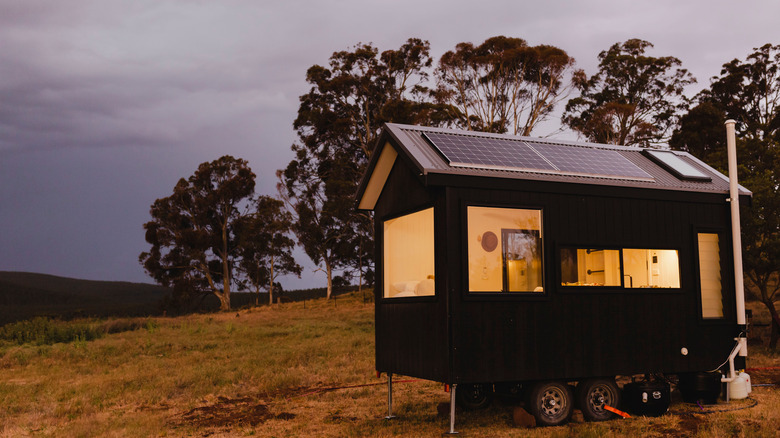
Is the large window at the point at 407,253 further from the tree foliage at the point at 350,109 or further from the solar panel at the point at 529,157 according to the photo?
the tree foliage at the point at 350,109

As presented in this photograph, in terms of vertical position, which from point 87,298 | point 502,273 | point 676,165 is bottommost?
point 87,298

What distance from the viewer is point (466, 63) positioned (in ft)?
104

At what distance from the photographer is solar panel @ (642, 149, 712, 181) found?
36.6ft

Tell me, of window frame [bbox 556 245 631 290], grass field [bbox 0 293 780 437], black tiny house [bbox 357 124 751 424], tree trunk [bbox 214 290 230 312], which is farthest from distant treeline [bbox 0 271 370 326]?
window frame [bbox 556 245 631 290]

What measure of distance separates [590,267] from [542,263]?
4.47 feet

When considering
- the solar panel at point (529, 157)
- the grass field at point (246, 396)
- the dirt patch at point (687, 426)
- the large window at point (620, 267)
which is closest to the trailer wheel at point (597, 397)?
the grass field at point (246, 396)

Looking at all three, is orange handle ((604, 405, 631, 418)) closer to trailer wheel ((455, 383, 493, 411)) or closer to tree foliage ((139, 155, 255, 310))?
trailer wheel ((455, 383, 493, 411))

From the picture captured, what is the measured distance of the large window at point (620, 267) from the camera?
392 inches

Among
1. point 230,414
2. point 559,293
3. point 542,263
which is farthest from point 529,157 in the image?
point 230,414

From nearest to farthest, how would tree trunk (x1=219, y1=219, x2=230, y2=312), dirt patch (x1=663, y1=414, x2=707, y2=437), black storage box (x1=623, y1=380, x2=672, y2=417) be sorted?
dirt patch (x1=663, y1=414, x2=707, y2=437)
black storage box (x1=623, y1=380, x2=672, y2=417)
tree trunk (x1=219, y1=219, x2=230, y2=312)

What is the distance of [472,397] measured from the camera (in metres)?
10.7

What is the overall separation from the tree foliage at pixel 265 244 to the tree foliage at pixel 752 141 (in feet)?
82.5

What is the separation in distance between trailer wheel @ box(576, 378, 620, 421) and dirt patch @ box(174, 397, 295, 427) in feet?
15.1

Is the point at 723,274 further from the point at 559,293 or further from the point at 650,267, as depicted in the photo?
the point at 559,293
